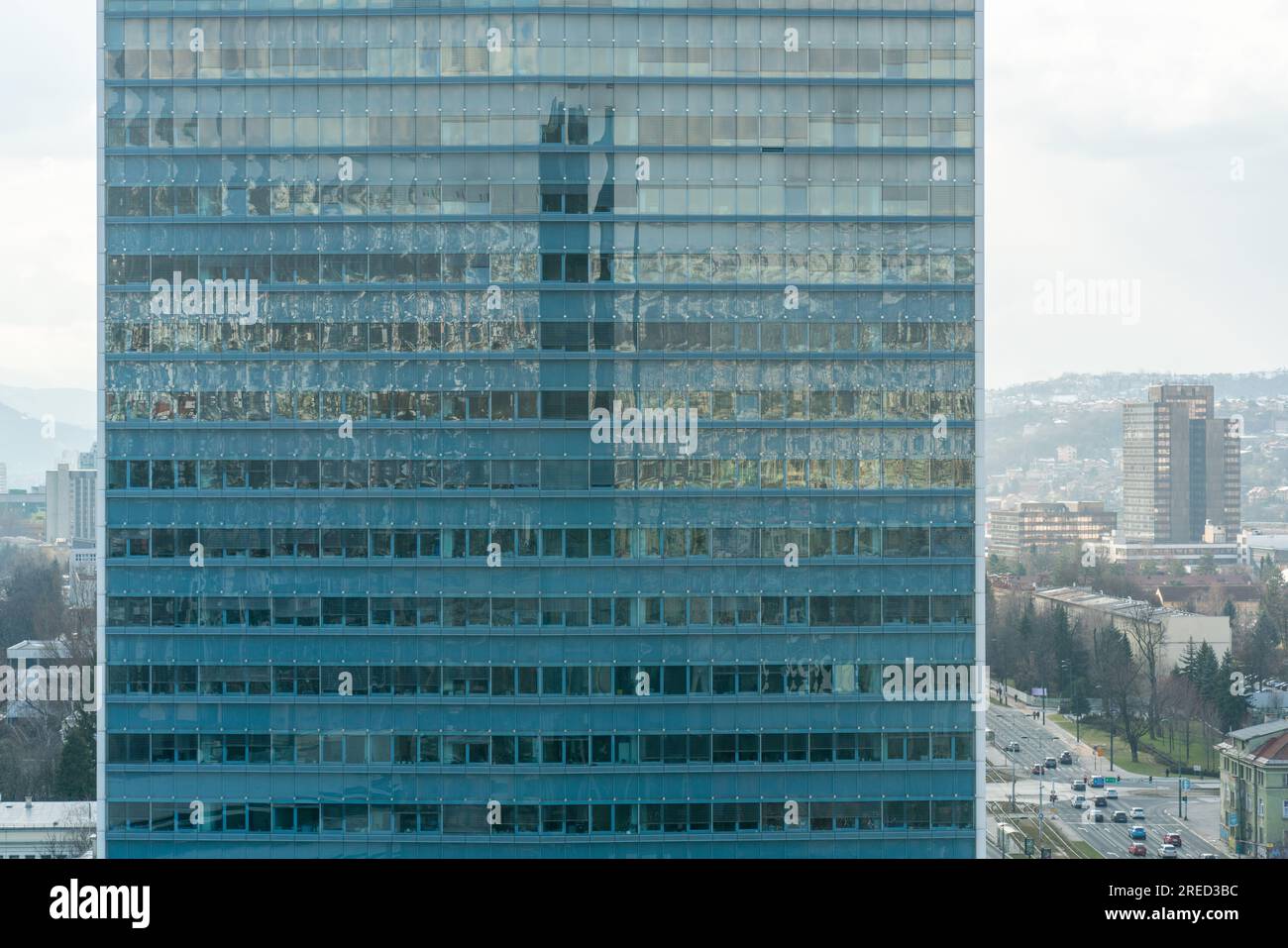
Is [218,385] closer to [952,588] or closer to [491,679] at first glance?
[491,679]

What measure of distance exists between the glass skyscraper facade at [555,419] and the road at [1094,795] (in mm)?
26954

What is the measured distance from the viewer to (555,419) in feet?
142

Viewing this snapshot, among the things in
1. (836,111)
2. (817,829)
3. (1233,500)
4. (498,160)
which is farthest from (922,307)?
(1233,500)

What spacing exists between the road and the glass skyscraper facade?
88.4ft

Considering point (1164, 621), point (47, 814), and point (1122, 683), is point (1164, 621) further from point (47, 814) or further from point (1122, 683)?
point (47, 814)

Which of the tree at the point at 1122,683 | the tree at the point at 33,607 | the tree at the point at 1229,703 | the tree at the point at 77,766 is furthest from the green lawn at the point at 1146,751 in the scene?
the tree at the point at 33,607

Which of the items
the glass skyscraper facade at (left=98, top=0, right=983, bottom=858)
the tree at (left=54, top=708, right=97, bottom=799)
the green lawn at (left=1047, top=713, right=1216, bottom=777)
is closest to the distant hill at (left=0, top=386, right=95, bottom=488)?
the tree at (left=54, top=708, right=97, bottom=799)

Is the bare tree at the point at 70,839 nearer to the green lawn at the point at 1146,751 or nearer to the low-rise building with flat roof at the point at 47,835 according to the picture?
the low-rise building with flat roof at the point at 47,835

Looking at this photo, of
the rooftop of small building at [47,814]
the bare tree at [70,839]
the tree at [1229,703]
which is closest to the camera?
the bare tree at [70,839]

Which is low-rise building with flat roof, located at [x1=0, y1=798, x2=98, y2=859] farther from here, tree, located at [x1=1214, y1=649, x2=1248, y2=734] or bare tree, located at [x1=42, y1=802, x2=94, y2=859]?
tree, located at [x1=1214, y1=649, x2=1248, y2=734]

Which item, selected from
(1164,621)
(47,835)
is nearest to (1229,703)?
(1164,621)

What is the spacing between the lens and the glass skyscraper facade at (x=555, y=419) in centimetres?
4281

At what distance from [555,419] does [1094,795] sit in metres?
47.3

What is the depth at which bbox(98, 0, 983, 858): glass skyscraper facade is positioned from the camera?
140ft
